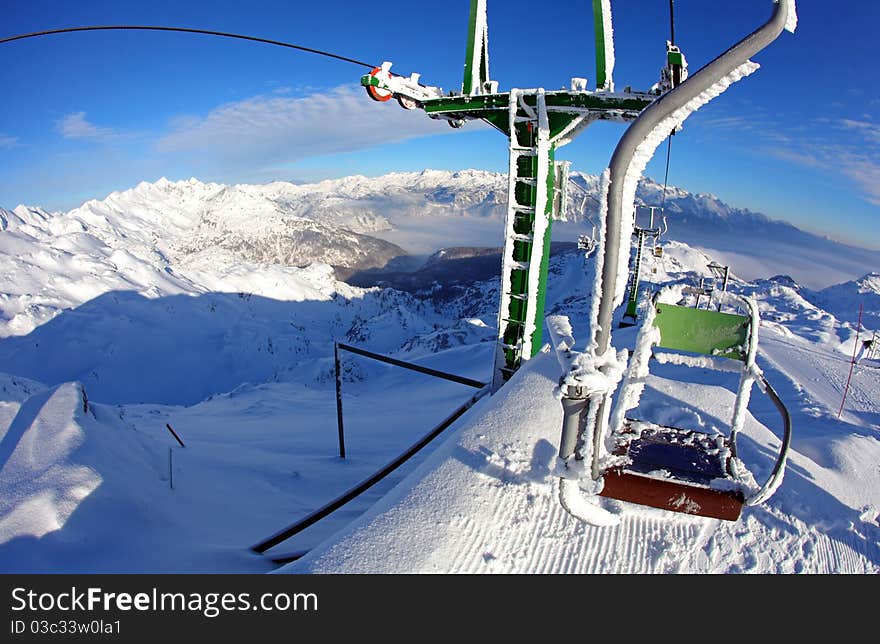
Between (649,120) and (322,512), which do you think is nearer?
Result: (649,120)

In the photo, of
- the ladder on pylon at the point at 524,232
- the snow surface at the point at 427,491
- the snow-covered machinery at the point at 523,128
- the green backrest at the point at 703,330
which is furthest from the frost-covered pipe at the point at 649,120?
the ladder on pylon at the point at 524,232

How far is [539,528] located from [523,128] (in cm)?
657

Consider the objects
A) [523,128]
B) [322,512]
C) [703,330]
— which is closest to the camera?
[703,330]

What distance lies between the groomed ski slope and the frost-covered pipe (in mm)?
1483

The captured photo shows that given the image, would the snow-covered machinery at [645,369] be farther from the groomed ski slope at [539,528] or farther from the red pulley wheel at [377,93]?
the red pulley wheel at [377,93]

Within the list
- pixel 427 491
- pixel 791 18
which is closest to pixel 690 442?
pixel 427 491

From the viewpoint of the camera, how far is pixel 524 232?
823cm

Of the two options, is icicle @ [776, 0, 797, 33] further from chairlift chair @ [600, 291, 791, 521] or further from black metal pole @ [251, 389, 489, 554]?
black metal pole @ [251, 389, 489, 554]

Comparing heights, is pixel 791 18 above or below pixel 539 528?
above

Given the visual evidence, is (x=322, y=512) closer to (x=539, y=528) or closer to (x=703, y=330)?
(x=539, y=528)

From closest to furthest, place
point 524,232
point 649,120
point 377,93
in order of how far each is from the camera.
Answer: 1. point 649,120
2. point 377,93
3. point 524,232
